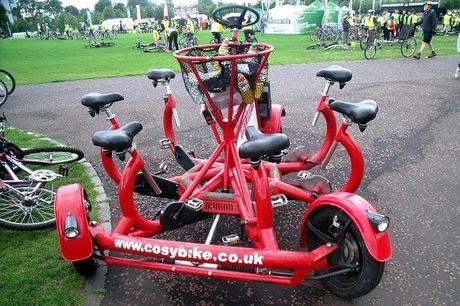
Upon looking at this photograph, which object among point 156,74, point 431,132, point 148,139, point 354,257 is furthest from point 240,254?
point 431,132

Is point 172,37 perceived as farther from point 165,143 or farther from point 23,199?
point 23,199

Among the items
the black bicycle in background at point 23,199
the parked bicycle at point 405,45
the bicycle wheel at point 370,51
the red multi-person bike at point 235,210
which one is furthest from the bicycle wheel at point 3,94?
the bicycle wheel at point 370,51

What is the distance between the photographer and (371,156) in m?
5.07

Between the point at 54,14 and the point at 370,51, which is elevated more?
the point at 54,14

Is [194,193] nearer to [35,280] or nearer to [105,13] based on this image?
[35,280]

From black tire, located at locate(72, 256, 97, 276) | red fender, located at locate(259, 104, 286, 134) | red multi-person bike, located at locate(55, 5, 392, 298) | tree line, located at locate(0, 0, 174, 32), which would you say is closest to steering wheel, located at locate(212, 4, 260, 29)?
red multi-person bike, located at locate(55, 5, 392, 298)

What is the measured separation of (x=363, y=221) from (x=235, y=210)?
43.2 inches

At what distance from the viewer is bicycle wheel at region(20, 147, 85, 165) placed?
15.2 ft

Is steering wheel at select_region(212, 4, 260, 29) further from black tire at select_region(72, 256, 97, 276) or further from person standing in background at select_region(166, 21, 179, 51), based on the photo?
person standing in background at select_region(166, 21, 179, 51)

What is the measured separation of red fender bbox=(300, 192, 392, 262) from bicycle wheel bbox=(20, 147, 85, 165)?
11.7 ft

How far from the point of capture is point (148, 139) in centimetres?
606

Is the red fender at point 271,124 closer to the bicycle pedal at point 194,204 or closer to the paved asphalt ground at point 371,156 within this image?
the paved asphalt ground at point 371,156

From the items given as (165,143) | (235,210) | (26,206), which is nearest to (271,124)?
(165,143)

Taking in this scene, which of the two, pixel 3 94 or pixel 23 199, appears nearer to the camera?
pixel 23 199
